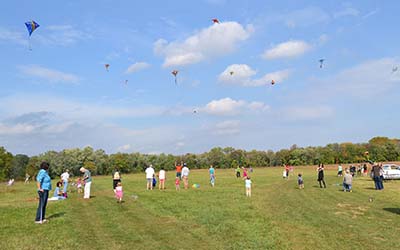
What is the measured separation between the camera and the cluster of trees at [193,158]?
4001 inches

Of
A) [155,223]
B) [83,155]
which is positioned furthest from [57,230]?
[83,155]

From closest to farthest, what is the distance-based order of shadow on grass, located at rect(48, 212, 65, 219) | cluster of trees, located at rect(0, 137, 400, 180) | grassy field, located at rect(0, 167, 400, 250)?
grassy field, located at rect(0, 167, 400, 250)
shadow on grass, located at rect(48, 212, 65, 219)
cluster of trees, located at rect(0, 137, 400, 180)

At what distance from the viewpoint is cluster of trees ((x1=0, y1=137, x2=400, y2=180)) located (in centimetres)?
10162

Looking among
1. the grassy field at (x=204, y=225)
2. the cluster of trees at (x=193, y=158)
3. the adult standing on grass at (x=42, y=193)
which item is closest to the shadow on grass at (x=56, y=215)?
the grassy field at (x=204, y=225)

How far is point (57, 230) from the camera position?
40.2 feet

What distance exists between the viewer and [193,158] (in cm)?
13038

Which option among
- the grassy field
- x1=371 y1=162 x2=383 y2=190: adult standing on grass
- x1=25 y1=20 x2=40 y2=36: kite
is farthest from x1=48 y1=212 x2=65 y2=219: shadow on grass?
x1=371 y1=162 x2=383 y2=190: adult standing on grass

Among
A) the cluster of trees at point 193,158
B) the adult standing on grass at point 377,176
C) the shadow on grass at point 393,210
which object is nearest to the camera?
the shadow on grass at point 393,210

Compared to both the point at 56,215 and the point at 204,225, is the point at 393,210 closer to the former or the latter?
the point at 204,225

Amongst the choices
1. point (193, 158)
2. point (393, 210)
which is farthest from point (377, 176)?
point (193, 158)

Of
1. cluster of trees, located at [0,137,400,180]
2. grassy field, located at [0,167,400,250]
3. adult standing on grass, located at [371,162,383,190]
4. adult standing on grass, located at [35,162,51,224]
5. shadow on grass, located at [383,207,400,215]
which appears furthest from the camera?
cluster of trees, located at [0,137,400,180]

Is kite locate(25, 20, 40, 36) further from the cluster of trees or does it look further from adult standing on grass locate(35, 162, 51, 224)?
the cluster of trees

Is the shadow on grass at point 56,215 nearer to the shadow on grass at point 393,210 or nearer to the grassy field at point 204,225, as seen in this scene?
the grassy field at point 204,225

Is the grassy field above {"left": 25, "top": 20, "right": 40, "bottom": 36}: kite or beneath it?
beneath
